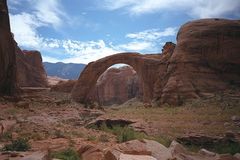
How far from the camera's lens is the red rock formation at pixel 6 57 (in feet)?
66.1

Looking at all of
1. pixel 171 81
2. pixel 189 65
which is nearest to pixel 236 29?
pixel 189 65

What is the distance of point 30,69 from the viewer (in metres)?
58.2

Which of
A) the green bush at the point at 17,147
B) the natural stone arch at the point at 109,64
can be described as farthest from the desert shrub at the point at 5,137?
the natural stone arch at the point at 109,64

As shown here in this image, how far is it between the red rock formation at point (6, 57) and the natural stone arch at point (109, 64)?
17.7 m

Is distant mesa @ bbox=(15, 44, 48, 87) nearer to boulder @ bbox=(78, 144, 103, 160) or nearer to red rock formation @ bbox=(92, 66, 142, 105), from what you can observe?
red rock formation @ bbox=(92, 66, 142, 105)

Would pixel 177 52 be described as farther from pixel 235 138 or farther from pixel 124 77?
pixel 124 77

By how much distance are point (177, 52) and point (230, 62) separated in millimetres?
4627

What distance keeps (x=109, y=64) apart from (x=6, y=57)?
20214 mm

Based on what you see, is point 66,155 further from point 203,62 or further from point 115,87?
point 115,87

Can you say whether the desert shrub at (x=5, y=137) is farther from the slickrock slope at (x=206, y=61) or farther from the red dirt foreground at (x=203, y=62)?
the slickrock slope at (x=206, y=61)

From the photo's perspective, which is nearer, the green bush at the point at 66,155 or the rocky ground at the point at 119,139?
the green bush at the point at 66,155

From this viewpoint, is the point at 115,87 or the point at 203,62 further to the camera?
the point at 115,87

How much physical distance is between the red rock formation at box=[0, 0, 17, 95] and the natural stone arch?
58.2ft

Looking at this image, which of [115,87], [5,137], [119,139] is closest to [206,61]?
[119,139]
